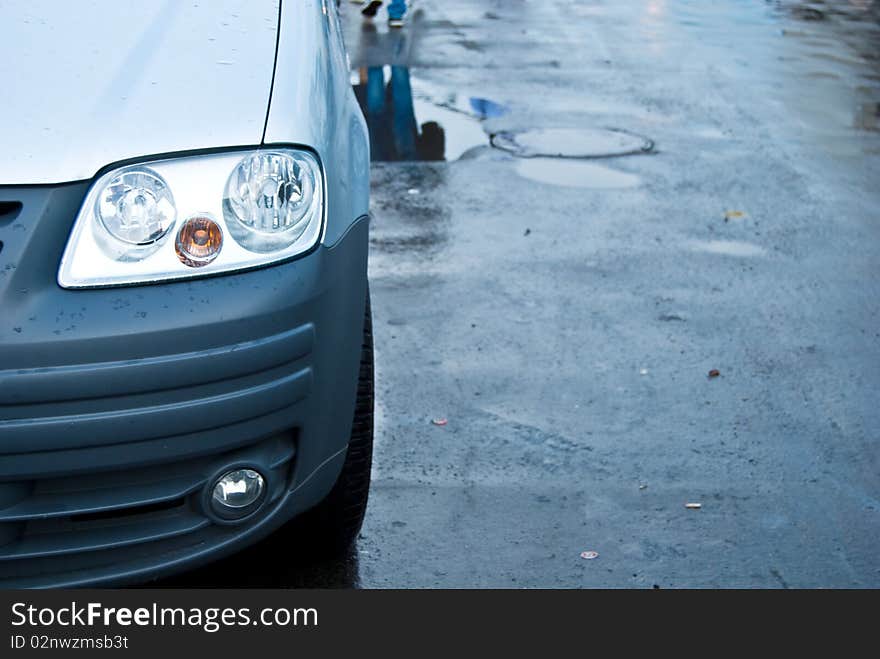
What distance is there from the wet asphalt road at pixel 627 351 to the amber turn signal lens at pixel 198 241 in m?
1.11

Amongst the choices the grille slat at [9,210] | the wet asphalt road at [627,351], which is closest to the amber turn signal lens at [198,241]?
the grille slat at [9,210]

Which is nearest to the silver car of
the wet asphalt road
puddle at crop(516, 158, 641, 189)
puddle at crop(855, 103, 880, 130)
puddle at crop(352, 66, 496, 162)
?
the wet asphalt road

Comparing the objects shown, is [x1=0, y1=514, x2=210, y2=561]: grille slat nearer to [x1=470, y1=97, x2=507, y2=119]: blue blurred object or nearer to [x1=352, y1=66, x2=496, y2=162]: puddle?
[x1=352, y1=66, x2=496, y2=162]: puddle

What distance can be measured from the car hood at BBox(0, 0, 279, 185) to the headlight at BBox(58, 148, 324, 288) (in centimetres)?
5

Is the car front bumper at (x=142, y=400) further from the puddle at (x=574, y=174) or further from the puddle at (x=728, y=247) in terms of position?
the puddle at (x=574, y=174)

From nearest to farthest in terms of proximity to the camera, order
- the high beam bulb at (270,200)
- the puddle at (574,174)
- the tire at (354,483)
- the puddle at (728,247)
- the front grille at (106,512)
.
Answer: the front grille at (106,512), the high beam bulb at (270,200), the tire at (354,483), the puddle at (728,247), the puddle at (574,174)

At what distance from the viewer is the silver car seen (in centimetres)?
254

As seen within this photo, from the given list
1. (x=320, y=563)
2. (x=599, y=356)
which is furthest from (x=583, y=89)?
(x=320, y=563)

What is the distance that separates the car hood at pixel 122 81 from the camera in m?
2.65

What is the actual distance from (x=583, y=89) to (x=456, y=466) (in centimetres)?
671

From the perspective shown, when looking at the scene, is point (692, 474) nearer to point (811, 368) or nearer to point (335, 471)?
point (811, 368)

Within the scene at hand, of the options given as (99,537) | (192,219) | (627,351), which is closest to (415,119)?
(627,351)

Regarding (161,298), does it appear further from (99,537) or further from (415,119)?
(415,119)

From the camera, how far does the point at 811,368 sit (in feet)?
16.5
